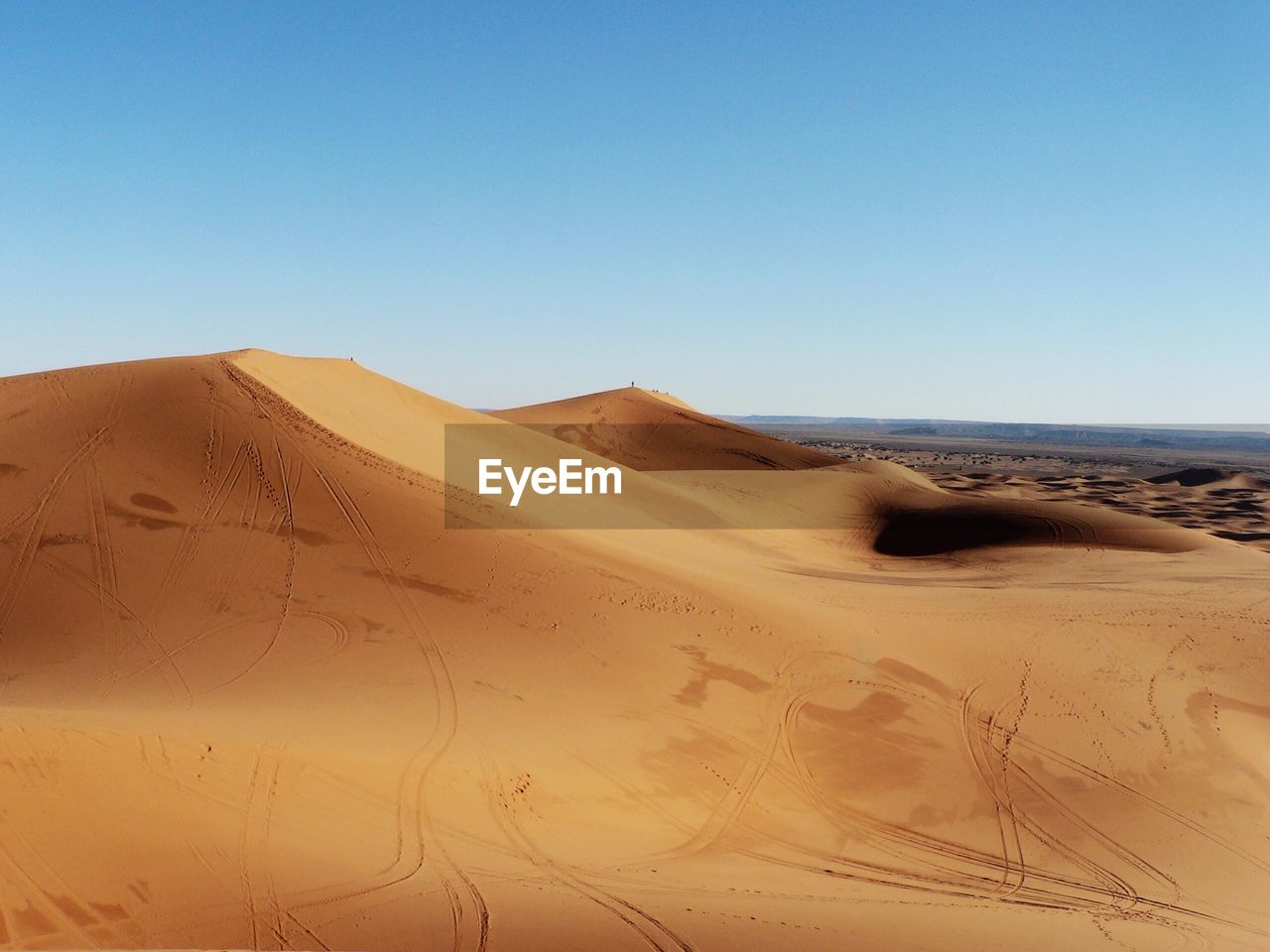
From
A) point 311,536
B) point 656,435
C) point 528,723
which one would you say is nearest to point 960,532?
point 528,723

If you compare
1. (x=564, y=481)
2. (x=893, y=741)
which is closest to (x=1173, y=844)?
(x=893, y=741)

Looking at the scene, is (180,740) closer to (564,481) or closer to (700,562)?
(700,562)

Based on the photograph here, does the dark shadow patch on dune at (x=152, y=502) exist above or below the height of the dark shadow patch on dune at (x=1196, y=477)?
Result: above

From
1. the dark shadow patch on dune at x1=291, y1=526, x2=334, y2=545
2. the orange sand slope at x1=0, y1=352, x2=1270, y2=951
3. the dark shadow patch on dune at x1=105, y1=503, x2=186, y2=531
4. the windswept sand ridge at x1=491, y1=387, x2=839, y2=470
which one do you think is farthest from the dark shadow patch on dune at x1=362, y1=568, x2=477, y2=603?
the windswept sand ridge at x1=491, y1=387, x2=839, y2=470

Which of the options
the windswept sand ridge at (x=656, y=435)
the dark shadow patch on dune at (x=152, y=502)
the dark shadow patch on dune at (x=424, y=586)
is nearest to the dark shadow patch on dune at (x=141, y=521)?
the dark shadow patch on dune at (x=152, y=502)

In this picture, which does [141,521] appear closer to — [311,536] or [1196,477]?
[311,536]

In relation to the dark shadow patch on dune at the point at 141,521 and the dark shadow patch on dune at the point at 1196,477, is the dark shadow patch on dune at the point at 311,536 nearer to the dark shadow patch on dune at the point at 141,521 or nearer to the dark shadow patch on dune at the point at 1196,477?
the dark shadow patch on dune at the point at 141,521
